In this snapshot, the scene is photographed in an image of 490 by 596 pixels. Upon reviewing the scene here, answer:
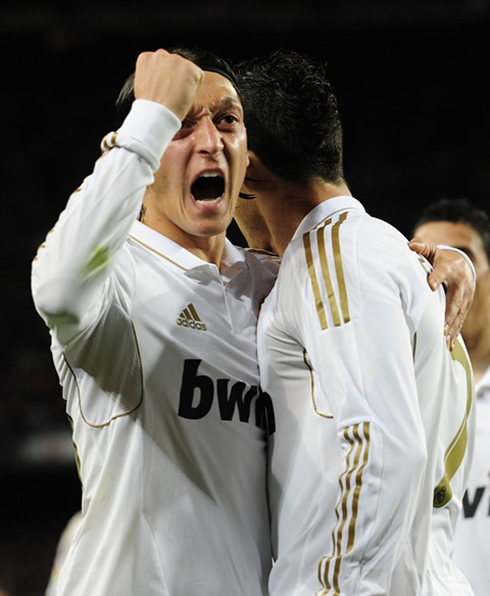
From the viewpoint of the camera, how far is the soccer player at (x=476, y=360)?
3.90 metres

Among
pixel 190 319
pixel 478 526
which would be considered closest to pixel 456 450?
pixel 190 319

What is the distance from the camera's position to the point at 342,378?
2.10 meters

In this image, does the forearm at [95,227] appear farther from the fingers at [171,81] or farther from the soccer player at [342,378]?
the soccer player at [342,378]

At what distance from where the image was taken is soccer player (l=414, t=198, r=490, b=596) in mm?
3900

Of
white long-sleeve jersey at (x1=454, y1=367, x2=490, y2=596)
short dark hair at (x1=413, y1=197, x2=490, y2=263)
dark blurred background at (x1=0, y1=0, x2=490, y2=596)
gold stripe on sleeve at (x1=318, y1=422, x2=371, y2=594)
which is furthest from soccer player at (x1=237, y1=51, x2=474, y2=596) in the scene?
dark blurred background at (x1=0, y1=0, x2=490, y2=596)

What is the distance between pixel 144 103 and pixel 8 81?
14369mm

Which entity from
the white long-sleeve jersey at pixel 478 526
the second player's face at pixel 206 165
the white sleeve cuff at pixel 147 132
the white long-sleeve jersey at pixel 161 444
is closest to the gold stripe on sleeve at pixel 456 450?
the white long-sleeve jersey at pixel 161 444

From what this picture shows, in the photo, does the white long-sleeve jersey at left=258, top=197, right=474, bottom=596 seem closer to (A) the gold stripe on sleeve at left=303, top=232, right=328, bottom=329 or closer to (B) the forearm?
(A) the gold stripe on sleeve at left=303, top=232, right=328, bottom=329

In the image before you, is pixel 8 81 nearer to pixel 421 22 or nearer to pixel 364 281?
pixel 421 22

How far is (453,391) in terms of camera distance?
2516 mm

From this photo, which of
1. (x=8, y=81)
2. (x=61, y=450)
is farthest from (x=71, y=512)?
(x=8, y=81)

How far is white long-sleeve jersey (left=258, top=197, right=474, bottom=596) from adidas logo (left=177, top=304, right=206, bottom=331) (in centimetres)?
16

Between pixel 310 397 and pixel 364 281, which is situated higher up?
pixel 364 281

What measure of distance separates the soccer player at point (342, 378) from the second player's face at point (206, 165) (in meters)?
0.12
